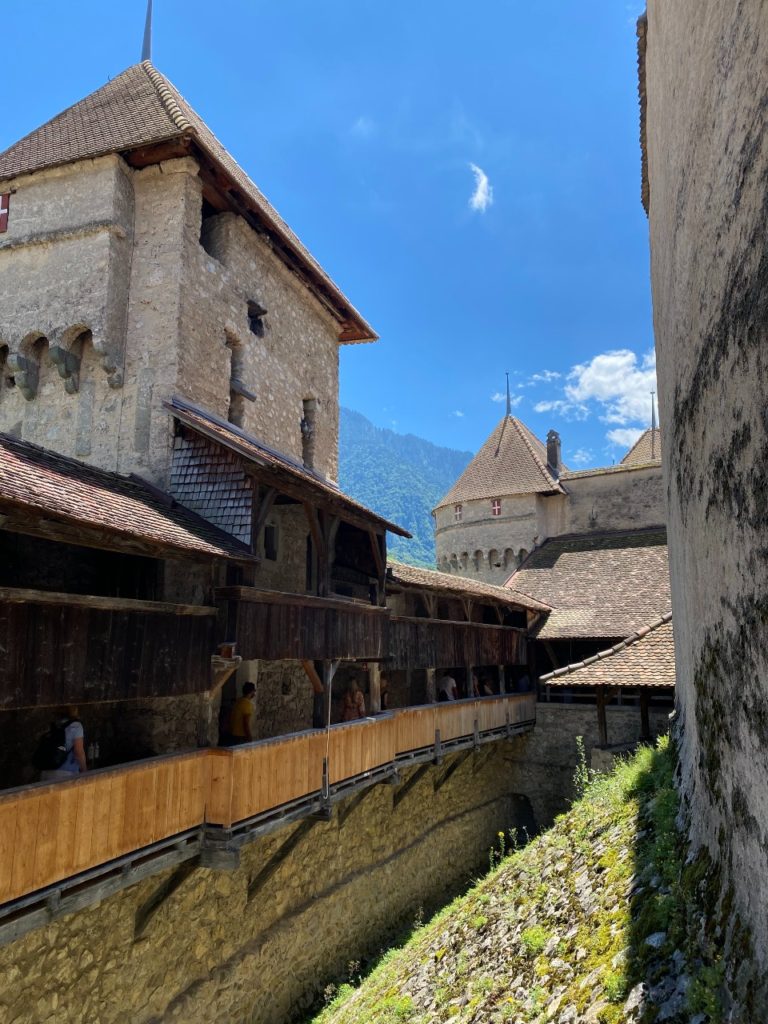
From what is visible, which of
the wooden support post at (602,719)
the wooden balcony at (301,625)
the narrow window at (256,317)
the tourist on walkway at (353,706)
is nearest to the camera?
the wooden balcony at (301,625)

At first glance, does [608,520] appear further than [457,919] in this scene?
Yes

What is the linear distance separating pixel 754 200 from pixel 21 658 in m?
5.78

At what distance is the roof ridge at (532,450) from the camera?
25.2 metres

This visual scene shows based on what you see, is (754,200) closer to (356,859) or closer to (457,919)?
(457,919)

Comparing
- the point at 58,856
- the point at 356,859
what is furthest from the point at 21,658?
the point at 356,859

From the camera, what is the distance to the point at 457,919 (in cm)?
897

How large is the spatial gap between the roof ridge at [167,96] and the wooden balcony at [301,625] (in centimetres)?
720

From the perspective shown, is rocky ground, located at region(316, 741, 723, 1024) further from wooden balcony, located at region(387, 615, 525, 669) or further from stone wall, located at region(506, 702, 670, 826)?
stone wall, located at region(506, 702, 670, 826)

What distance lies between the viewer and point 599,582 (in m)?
19.8

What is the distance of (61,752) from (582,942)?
4738 mm

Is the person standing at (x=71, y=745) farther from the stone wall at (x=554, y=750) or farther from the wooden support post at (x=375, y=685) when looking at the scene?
the stone wall at (x=554, y=750)

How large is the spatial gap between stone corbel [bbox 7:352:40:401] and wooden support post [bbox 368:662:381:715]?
6951 millimetres

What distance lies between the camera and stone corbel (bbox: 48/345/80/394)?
35.0 feet

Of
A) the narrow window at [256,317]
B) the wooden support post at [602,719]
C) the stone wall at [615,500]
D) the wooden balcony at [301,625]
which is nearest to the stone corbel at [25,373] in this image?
the narrow window at [256,317]
